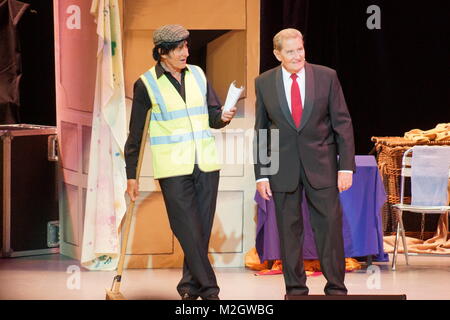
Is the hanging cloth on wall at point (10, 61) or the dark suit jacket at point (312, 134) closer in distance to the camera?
the dark suit jacket at point (312, 134)

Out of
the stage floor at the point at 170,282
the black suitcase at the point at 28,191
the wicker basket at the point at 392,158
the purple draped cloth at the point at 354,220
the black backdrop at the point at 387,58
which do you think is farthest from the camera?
the black backdrop at the point at 387,58

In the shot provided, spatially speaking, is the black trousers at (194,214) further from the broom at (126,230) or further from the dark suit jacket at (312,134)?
the dark suit jacket at (312,134)

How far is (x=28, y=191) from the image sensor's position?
26.2 ft

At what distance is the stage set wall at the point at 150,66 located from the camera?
737 cm

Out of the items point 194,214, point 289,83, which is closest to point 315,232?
point 194,214

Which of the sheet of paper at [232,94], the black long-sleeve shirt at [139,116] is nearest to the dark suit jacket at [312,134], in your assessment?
the sheet of paper at [232,94]

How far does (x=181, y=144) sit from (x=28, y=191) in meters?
2.41

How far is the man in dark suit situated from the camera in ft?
18.9

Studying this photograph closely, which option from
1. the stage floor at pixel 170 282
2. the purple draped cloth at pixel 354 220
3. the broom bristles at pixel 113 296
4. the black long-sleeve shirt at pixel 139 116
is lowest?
the stage floor at pixel 170 282

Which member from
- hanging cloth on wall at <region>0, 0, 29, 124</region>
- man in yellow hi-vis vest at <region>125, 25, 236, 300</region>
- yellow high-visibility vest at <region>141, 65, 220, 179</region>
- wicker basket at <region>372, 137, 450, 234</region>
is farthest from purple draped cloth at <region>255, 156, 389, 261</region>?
hanging cloth on wall at <region>0, 0, 29, 124</region>

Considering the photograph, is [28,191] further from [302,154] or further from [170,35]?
[302,154]

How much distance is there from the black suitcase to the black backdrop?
2258mm
